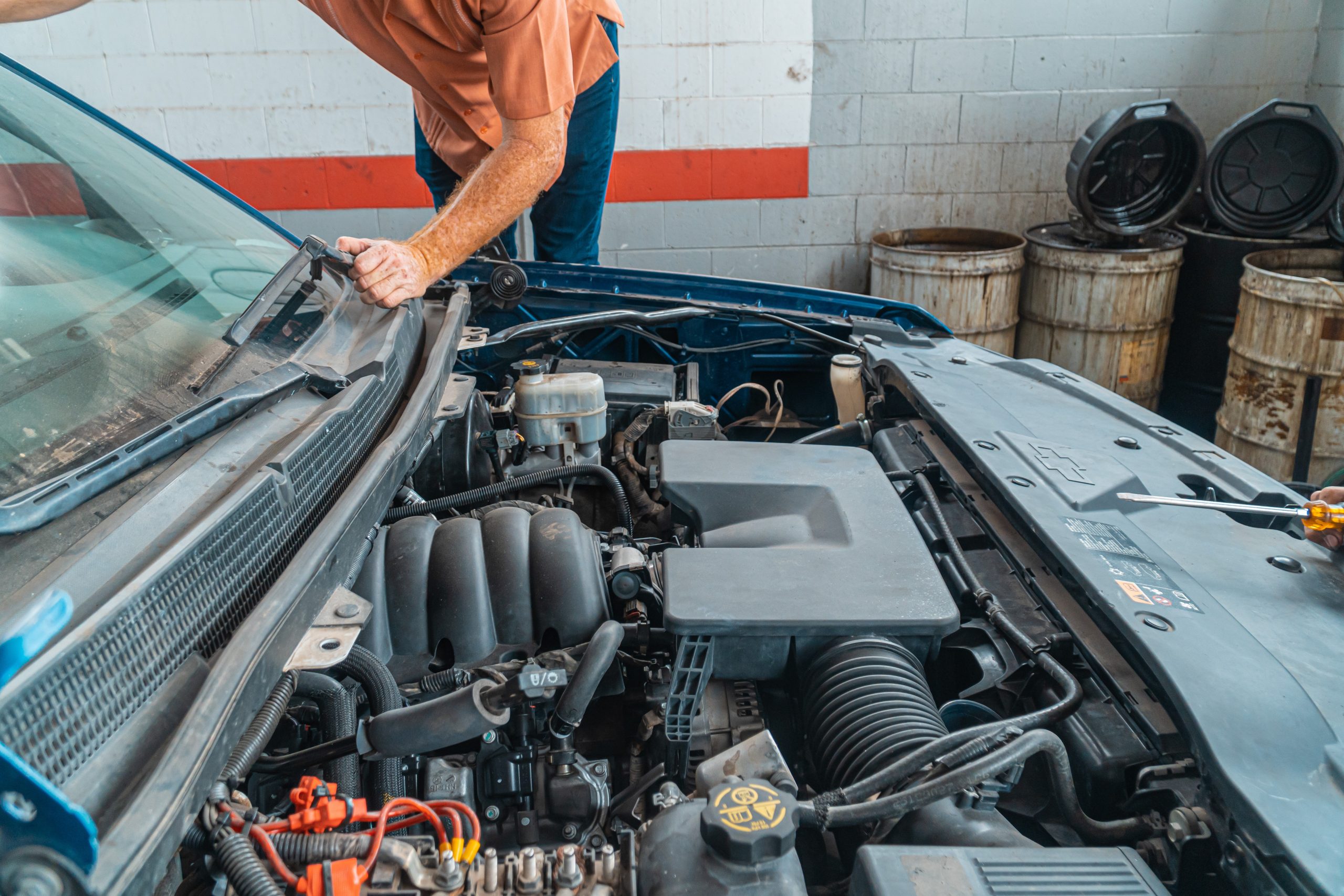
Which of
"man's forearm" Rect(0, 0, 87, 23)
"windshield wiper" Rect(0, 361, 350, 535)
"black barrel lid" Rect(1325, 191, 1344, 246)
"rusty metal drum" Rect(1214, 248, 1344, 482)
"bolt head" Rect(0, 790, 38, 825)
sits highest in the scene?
"man's forearm" Rect(0, 0, 87, 23)

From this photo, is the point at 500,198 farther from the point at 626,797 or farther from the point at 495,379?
the point at 626,797

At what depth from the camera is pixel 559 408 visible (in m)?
1.90

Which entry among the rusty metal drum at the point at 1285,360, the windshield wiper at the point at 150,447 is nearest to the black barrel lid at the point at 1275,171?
the rusty metal drum at the point at 1285,360

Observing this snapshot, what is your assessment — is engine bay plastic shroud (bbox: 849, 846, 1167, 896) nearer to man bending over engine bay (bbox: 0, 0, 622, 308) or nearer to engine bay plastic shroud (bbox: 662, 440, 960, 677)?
engine bay plastic shroud (bbox: 662, 440, 960, 677)

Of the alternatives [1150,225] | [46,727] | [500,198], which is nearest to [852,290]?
[1150,225]

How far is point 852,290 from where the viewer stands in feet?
15.3

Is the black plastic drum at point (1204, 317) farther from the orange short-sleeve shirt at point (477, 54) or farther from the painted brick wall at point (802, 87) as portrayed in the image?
the orange short-sleeve shirt at point (477, 54)

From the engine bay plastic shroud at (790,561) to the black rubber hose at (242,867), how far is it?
0.49m

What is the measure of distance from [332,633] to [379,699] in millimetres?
173

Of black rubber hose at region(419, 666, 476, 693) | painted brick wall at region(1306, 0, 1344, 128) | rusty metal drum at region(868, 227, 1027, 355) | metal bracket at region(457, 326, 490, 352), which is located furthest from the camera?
painted brick wall at region(1306, 0, 1344, 128)

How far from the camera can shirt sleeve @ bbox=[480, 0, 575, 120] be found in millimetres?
1842

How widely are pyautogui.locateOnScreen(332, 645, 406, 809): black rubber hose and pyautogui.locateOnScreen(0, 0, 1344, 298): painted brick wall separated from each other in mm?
3500

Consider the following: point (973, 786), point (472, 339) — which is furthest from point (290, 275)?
point (973, 786)

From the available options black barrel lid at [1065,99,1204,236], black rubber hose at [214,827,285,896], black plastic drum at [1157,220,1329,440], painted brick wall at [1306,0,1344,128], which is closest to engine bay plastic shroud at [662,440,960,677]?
black rubber hose at [214,827,285,896]
